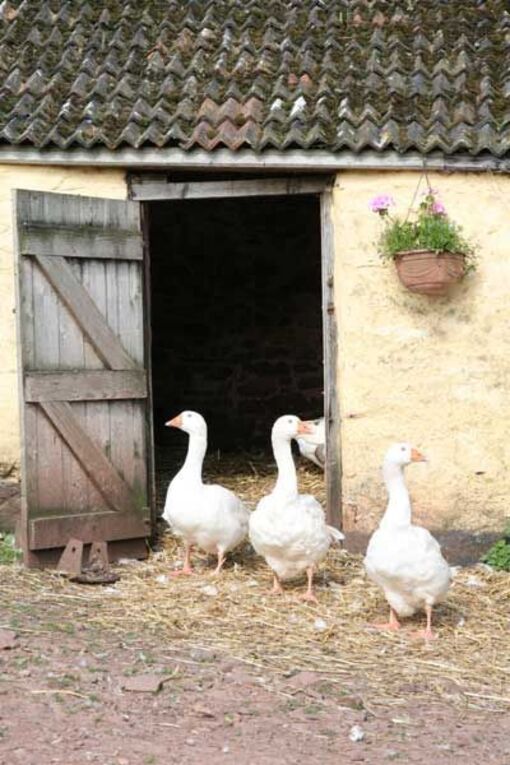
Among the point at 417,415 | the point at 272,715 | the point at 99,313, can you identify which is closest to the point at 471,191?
the point at 417,415

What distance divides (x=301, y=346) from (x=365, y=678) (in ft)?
26.6

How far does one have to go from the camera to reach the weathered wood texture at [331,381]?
29.7ft

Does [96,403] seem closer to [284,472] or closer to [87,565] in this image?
[87,565]

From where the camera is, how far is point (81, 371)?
8.74 metres

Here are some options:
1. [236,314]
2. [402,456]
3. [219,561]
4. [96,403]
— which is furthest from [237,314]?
[402,456]

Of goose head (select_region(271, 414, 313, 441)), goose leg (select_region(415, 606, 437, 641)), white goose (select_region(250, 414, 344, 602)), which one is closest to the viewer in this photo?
goose leg (select_region(415, 606, 437, 641))

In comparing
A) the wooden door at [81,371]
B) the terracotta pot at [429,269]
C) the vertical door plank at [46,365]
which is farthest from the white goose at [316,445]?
the vertical door plank at [46,365]

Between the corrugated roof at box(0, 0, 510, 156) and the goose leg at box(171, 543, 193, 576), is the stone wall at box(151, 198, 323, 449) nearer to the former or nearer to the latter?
the corrugated roof at box(0, 0, 510, 156)

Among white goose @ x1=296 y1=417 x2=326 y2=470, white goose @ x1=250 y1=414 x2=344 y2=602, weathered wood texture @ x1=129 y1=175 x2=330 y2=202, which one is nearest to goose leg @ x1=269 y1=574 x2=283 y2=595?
white goose @ x1=250 y1=414 x2=344 y2=602

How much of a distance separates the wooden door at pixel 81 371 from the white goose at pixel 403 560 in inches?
97.8

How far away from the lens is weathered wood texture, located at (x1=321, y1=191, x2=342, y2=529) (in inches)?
357

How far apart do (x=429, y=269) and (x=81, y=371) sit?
2.66 m

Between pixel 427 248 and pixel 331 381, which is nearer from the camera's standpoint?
pixel 427 248

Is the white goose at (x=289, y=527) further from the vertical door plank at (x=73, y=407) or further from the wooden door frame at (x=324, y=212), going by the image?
the vertical door plank at (x=73, y=407)
